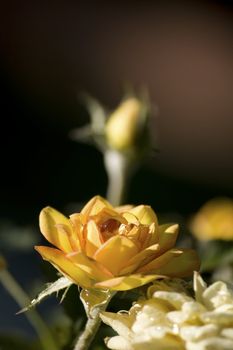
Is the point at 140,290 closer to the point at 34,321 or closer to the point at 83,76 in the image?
the point at 34,321

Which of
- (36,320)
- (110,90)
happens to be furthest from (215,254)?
(110,90)

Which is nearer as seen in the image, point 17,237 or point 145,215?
point 145,215

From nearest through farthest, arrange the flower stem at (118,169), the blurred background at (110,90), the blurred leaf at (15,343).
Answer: the blurred leaf at (15,343)
the flower stem at (118,169)
the blurred background at (110,90)

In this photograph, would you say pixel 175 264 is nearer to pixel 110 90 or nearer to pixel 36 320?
pixel 36 320

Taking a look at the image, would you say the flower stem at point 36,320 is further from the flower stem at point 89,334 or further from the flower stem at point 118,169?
the flower stem at point 118,169

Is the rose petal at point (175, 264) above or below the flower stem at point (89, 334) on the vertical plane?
above

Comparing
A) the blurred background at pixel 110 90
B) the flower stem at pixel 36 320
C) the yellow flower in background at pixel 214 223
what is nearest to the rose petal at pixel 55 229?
the flower stem at pixel 36 320

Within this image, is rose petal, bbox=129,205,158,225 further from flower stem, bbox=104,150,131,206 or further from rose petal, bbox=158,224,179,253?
flower stem, bbox=104,150,131,206
